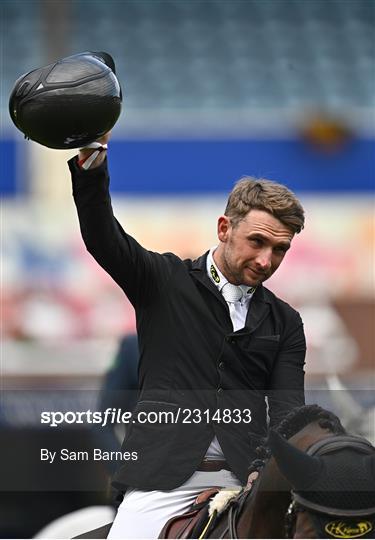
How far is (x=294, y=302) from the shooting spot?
6145mm

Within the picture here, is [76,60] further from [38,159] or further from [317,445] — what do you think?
[38,159]

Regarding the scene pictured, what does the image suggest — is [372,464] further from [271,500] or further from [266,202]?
[266,202]

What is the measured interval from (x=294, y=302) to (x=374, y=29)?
3.49 meters

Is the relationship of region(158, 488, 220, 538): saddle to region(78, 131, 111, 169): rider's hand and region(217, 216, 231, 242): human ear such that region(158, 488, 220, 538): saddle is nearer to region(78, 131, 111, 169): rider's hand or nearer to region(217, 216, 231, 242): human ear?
region(217, 216, 231, 242): human ear

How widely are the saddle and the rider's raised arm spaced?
40 cm

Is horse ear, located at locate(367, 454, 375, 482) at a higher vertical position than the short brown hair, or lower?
lower

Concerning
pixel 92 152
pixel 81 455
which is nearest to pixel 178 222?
pixel 81 455

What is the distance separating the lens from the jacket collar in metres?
2.21

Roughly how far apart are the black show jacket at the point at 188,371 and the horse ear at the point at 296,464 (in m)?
0.32

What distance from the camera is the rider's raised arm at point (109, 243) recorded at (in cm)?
201

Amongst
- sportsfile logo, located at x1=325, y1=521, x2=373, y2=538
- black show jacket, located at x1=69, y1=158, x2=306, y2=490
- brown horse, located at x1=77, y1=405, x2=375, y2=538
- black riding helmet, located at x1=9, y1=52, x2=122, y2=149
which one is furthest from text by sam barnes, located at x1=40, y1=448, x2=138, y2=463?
black riding helmet, located at x1=9, y1=52, x2=122, y2=149

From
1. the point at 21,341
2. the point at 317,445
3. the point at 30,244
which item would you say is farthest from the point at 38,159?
the point at 317,445

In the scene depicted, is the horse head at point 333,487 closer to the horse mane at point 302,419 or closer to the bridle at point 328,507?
the bridle at point 328,507

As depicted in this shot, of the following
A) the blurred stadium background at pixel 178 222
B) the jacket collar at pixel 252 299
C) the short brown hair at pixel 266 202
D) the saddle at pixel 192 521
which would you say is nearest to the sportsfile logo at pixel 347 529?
the saddle at pixel 192 521
